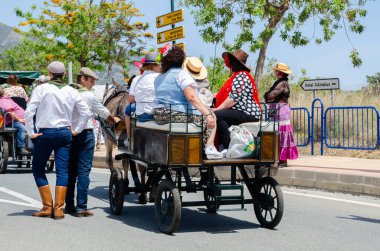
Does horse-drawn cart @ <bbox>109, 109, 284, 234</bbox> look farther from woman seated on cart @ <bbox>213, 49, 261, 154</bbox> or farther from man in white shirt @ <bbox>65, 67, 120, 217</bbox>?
man in white shirt @ <bbox>65, 67, 120, 217</bbox>

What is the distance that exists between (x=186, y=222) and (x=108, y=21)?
92.3ft

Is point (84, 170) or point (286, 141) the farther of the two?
point (286, 141)

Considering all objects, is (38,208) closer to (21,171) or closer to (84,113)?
(84,113)

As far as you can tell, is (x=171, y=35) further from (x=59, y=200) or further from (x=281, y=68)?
(x=59, y=200)

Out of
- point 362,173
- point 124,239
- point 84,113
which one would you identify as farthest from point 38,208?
point 362,173

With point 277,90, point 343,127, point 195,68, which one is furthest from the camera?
point 343,127

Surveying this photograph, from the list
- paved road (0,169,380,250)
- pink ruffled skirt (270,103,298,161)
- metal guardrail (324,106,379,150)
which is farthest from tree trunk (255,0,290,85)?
paved road (0,169,380,250)

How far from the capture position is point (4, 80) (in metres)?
24.5

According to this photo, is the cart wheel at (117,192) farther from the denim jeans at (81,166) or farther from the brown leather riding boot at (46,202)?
the brown leather riding boot at (46,202)

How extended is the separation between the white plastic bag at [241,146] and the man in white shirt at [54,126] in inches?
82.5

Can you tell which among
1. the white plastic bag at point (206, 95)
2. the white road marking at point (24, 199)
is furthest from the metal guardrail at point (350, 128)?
the white road marking at point (24, 199)

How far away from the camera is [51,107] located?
346 inches

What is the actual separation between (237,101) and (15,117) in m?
8.15

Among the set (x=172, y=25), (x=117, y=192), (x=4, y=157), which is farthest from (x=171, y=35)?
(x=117, y=192)
